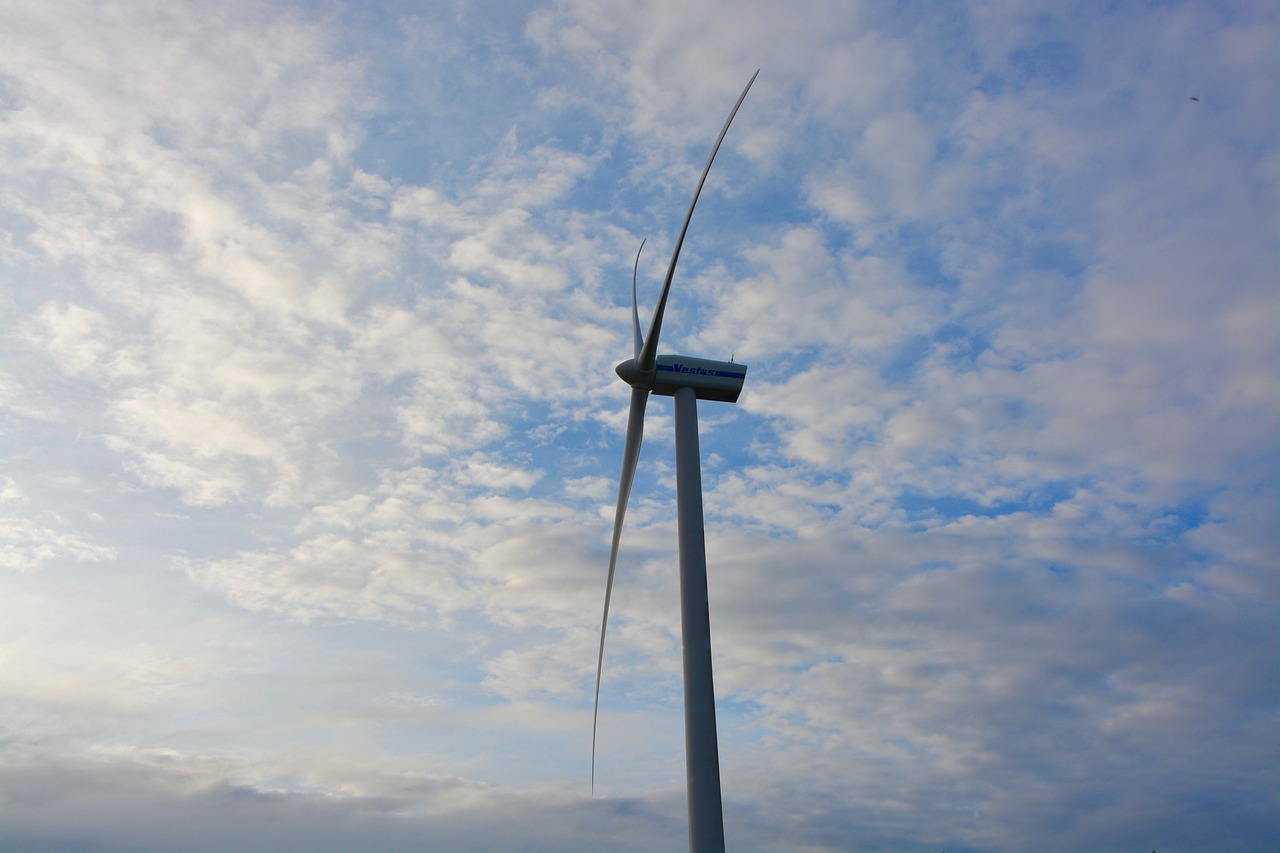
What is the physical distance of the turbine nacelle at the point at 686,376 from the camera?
140ft

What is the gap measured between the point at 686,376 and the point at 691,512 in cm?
763

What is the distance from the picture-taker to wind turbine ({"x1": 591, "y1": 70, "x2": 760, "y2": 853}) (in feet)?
109

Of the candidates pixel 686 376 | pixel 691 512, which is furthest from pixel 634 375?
pixel 691 512

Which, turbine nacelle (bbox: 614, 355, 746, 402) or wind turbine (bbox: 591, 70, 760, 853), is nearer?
wind turbine (bbox: 591, 70, 760, 853)

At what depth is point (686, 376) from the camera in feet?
141

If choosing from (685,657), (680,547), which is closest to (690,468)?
(680,547)

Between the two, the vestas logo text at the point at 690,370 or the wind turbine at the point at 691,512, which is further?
the vestas logo text at the point at 690,370

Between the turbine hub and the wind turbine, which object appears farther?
the turbine hub

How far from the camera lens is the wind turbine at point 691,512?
33.1m

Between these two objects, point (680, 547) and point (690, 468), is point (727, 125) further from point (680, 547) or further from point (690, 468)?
point (680, 547)

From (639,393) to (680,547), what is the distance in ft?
28.4

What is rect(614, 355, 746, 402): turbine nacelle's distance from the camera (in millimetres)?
42719

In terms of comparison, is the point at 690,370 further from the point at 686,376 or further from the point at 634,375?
the point at 634,375

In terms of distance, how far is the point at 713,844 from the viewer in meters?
32.5
